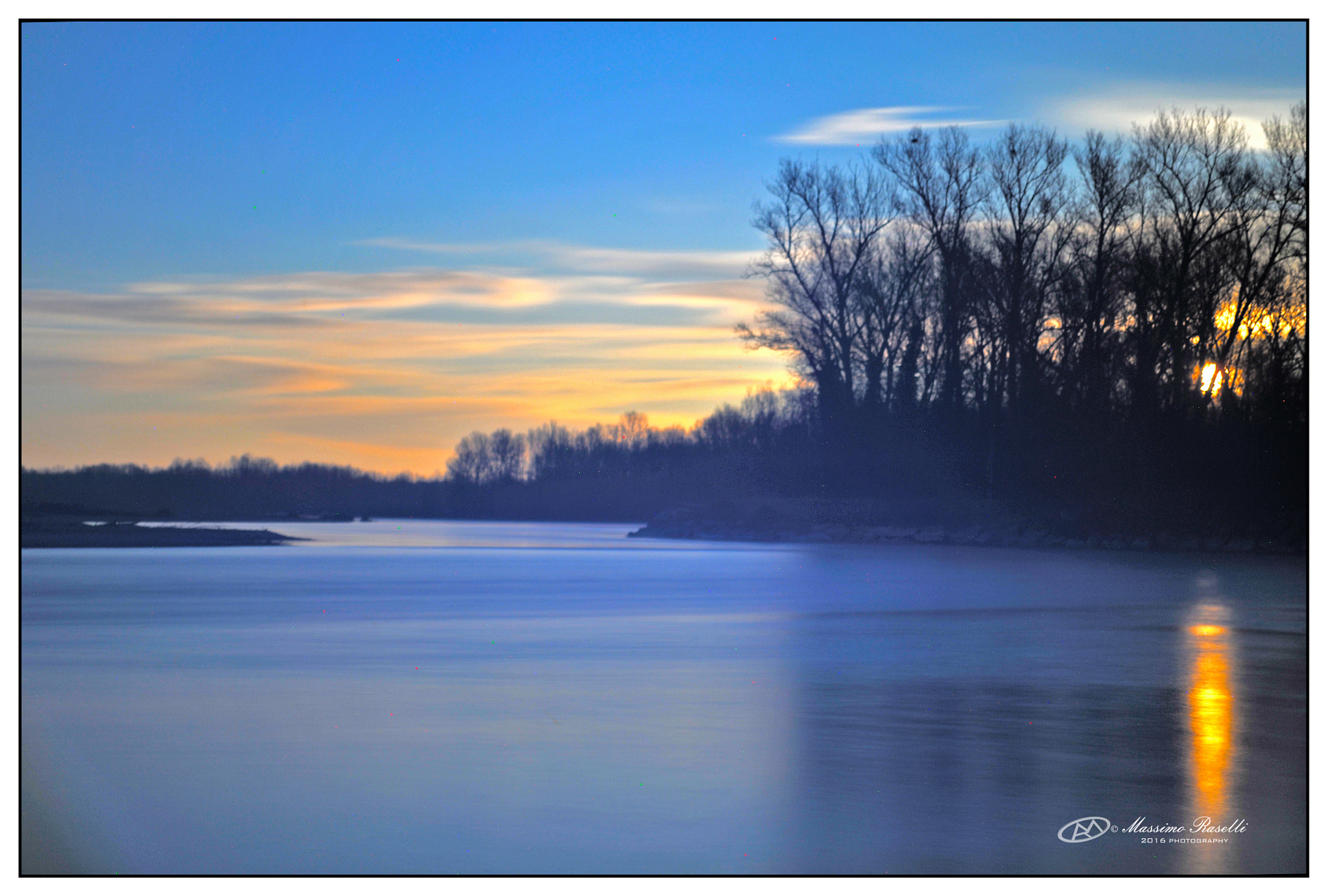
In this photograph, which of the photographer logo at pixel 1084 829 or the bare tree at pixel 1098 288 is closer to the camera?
the photographer logo at pixel 1084 829

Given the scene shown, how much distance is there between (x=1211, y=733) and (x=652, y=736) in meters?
2.61

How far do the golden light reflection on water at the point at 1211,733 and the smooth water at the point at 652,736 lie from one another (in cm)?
2

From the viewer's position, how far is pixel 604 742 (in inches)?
218

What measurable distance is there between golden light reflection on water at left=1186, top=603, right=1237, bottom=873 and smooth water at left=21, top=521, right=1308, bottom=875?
0.07ft

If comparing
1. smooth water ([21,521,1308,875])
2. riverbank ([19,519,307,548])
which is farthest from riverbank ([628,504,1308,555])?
riverbank ([19,519,307,548])

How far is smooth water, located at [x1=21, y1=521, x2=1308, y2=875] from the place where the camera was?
4062 mm

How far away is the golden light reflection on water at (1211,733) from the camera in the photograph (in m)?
4.32

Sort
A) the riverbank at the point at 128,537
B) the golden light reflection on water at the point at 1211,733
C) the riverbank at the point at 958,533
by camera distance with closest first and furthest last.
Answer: the golden light reflection on water at the point at 1211,733 → the riverbank at the point at 128,537 → the riverbank at the point at 958,533

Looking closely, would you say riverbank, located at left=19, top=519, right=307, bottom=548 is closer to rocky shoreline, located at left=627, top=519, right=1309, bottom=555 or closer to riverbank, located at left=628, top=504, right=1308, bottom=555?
rocky shoreline, located at left=627, top=519, right=1309, bottom=555

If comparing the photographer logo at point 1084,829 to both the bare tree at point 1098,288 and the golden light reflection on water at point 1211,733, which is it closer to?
the golden light reflection on water at point 1211,733

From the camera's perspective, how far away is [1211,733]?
5.75m

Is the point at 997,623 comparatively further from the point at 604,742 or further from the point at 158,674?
the point at 158,674

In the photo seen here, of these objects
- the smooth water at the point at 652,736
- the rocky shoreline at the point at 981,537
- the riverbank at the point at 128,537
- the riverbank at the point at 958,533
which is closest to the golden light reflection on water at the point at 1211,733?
the smooth water at the point at 652,736
